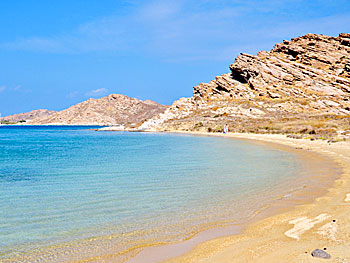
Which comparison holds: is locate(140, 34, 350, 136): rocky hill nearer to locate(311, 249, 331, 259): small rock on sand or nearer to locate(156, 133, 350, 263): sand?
locate(156, 133, 350, 263): sand

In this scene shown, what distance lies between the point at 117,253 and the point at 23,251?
1.69 m

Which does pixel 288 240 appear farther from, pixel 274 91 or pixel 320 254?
pixel 274 91

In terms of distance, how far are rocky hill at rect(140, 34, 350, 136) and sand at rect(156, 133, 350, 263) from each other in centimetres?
4356

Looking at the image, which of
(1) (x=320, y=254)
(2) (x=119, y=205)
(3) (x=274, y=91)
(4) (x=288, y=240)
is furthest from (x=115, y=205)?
(3) (x=274, y=91)

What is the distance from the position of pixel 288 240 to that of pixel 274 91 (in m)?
73.0

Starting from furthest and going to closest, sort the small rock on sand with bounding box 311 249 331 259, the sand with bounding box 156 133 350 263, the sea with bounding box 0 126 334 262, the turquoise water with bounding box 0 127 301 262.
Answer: the turquoise water with bounding box 0 127 301 262, the sea with bounding box 0 126 334 262, the sand with bounding box 156 133 350 263, the small rock on sand with bounding box 311 249 331 259

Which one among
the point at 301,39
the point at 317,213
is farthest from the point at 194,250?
the point at 301,39

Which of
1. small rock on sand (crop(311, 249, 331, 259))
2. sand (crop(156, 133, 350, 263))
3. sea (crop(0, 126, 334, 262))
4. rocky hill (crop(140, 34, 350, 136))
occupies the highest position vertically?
rocky hill (crop(140, 34, 350, 136))

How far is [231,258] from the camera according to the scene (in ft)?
17.9

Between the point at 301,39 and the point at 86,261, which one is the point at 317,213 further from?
the point at 301,39

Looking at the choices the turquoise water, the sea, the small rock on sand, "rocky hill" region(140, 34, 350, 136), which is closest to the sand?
the small rock on sand

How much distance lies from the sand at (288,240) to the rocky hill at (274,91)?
43.6 m

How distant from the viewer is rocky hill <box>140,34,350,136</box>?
63844 mm

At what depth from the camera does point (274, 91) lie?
75250mm
